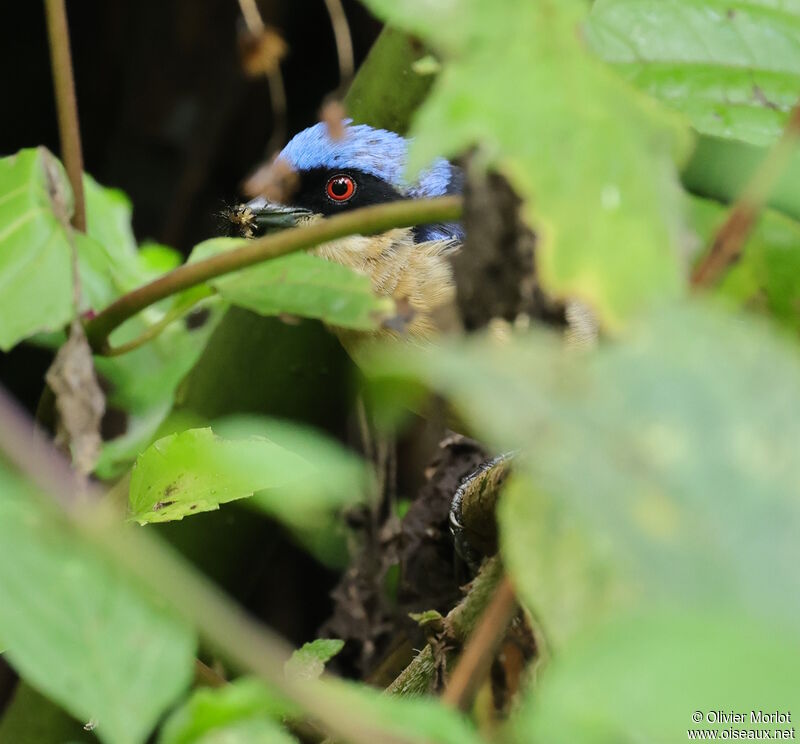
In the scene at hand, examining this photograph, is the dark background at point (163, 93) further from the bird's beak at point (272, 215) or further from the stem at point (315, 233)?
the stem at point (315, 233)

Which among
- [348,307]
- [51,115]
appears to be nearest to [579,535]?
[348,307]

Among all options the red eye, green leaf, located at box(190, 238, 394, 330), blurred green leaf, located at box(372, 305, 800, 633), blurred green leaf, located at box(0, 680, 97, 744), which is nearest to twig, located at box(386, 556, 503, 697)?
green leaf, located at box(190, 238, 394, 330)

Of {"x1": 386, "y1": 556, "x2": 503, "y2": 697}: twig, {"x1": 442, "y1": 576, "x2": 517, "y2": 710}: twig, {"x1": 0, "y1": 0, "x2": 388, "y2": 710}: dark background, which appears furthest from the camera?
{"x1": 0, "y1": 0, "x2": 388, "y2": 710}: dark background

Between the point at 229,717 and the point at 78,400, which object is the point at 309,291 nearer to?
the point at 78,400

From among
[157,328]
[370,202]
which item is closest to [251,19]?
[157,328]

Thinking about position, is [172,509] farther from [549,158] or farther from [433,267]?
[433,267]

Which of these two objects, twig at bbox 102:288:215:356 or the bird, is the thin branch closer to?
twig at bbox 102:288:215:356
